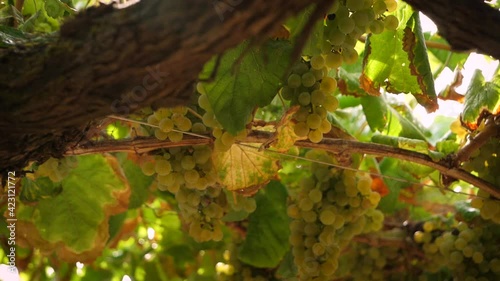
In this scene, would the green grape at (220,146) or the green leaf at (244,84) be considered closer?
the green leaf at (244,84)

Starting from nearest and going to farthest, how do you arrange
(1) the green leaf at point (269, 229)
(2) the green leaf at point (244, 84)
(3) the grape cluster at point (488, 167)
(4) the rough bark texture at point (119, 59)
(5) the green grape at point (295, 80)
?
1. (4) the rough bark texture at point (119, 59)
2. (2) the green leaf at point (244, 84)
3. (5) the green grape at point (295, 80)
4. (3) the grape cluster at point (488, 167)
5. (1) the green leaf at point (269, 229)

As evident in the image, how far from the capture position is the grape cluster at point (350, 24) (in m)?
1.04

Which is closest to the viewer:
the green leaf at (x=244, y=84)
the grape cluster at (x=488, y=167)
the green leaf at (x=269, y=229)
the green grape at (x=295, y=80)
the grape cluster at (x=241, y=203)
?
the green leaf at (x=244, y=84)

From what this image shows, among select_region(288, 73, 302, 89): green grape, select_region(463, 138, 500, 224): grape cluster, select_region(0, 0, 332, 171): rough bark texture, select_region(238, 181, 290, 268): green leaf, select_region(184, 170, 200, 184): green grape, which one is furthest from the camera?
select_region(238, 181, 290, 268): green leaf

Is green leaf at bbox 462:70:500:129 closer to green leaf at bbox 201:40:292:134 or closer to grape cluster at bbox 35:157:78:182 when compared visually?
green leaf at bbox 201:40:292:134

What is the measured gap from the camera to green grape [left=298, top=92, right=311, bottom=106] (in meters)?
1.10

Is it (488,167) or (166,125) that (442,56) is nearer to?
(488,167)

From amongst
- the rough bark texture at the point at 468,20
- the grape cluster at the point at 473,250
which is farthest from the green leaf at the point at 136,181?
the rough bark texture at the point at 468,20

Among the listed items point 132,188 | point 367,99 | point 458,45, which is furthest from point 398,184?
point 458,45

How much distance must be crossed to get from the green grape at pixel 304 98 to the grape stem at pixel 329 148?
117 millimetres

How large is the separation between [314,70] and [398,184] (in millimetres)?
784

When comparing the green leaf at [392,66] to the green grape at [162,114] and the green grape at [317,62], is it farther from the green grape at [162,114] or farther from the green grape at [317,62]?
the green grape at [162,114]

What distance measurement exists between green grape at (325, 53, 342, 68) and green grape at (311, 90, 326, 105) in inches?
2.1

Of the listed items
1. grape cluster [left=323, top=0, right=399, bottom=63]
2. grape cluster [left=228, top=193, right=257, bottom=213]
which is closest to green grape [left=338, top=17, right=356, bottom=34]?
grape cluster [left=323, top=0, right=399, bottom=63]
